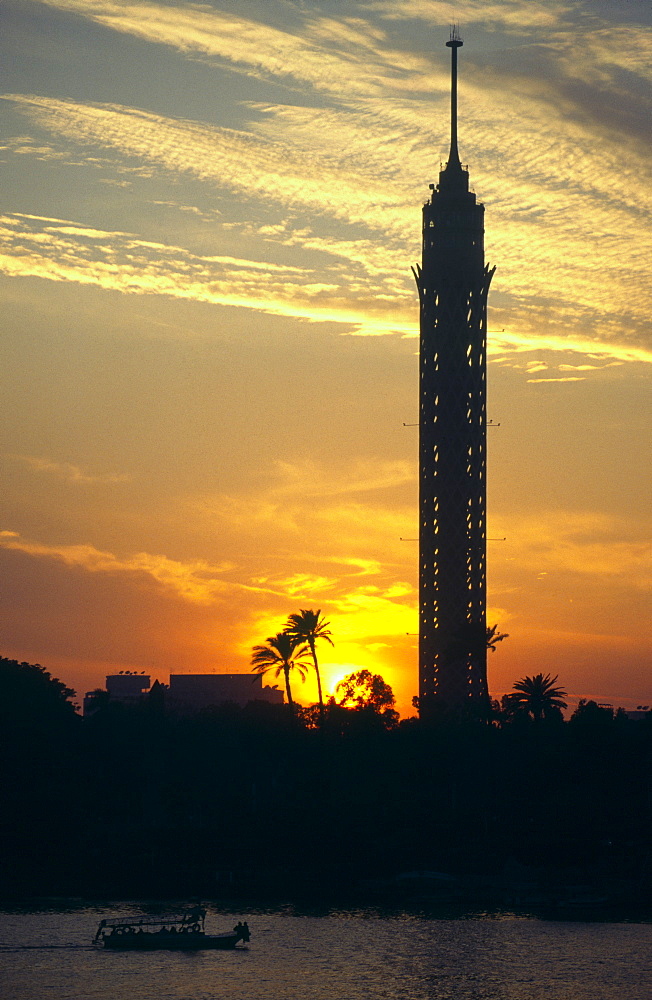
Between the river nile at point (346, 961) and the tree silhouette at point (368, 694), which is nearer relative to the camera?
the river nile at point (346, 961)

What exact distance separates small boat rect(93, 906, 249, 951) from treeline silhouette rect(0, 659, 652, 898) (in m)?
21.3

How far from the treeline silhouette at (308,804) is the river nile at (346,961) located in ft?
53.0

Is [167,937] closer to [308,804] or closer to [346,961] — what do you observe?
[346,961]

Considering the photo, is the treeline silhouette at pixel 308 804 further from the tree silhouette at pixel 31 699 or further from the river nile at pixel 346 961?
the river nile at pixel 346 961

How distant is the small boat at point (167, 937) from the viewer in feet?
367

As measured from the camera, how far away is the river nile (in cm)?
10125

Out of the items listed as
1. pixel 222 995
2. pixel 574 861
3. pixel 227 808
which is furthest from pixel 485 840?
pixel 222 995

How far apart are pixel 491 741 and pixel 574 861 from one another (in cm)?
2042

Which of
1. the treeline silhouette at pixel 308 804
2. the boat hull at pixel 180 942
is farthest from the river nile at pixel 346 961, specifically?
the treeline silhouette at pixel 308 804

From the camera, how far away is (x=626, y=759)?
150000 millimetres

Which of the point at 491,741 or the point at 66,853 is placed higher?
the point at 491,741

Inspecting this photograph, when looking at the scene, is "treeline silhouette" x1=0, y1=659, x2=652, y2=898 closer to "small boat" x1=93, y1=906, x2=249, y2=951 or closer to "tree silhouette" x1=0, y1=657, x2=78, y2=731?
"tree silhouette" x1=0, y1=657, x2=78, y2=731

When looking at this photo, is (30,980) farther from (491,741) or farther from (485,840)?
(491,741)

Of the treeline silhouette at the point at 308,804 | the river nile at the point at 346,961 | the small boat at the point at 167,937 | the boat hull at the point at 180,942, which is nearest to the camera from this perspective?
the river nile at the point at 346,961
